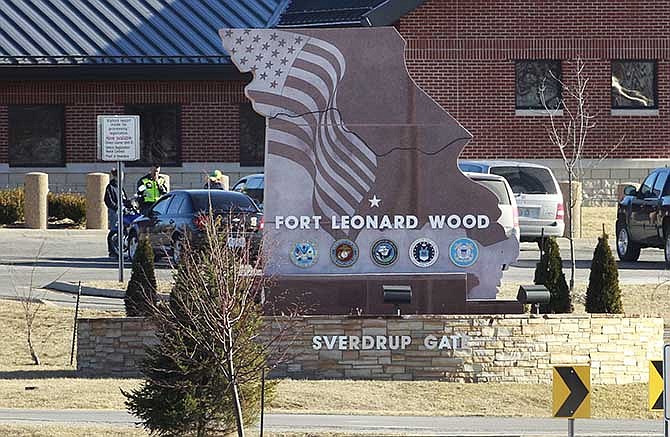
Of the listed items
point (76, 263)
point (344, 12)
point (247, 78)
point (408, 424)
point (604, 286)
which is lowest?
point (408, 424)

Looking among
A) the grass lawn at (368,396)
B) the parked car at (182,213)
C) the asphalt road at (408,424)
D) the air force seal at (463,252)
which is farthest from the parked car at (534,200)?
the asphalt road at (408,424)

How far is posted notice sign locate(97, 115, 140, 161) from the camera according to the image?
983 inches

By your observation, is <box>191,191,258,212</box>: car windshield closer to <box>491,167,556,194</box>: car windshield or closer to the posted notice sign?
the posted notice sign

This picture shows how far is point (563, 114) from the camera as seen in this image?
36781 millimetres

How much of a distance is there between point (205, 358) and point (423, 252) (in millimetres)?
6151

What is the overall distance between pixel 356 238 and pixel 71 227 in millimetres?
18629

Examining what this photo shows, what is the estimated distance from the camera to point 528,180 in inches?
1086

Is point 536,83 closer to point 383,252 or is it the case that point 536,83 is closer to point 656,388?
point 383,252

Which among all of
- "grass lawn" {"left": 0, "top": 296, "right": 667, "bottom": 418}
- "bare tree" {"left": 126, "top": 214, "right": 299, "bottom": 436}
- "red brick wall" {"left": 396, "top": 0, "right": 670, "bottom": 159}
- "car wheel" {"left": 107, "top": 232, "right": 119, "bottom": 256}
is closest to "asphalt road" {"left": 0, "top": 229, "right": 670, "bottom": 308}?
"car wheel" {"left": 107, "top": 232, "right": 119, "bottom": 256}

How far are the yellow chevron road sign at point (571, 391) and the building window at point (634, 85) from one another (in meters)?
27.0

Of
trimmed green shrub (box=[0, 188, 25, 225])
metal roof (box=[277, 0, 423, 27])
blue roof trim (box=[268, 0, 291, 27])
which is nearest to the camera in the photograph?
trimmed green shrub (box=[0, 188, 25, 225])

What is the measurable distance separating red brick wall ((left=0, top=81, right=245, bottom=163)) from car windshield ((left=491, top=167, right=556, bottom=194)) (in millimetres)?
12257

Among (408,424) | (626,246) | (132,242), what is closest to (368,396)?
(408,424)

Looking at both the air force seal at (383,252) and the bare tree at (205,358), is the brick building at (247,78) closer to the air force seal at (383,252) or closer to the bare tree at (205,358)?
the air force seal at (383,252)
